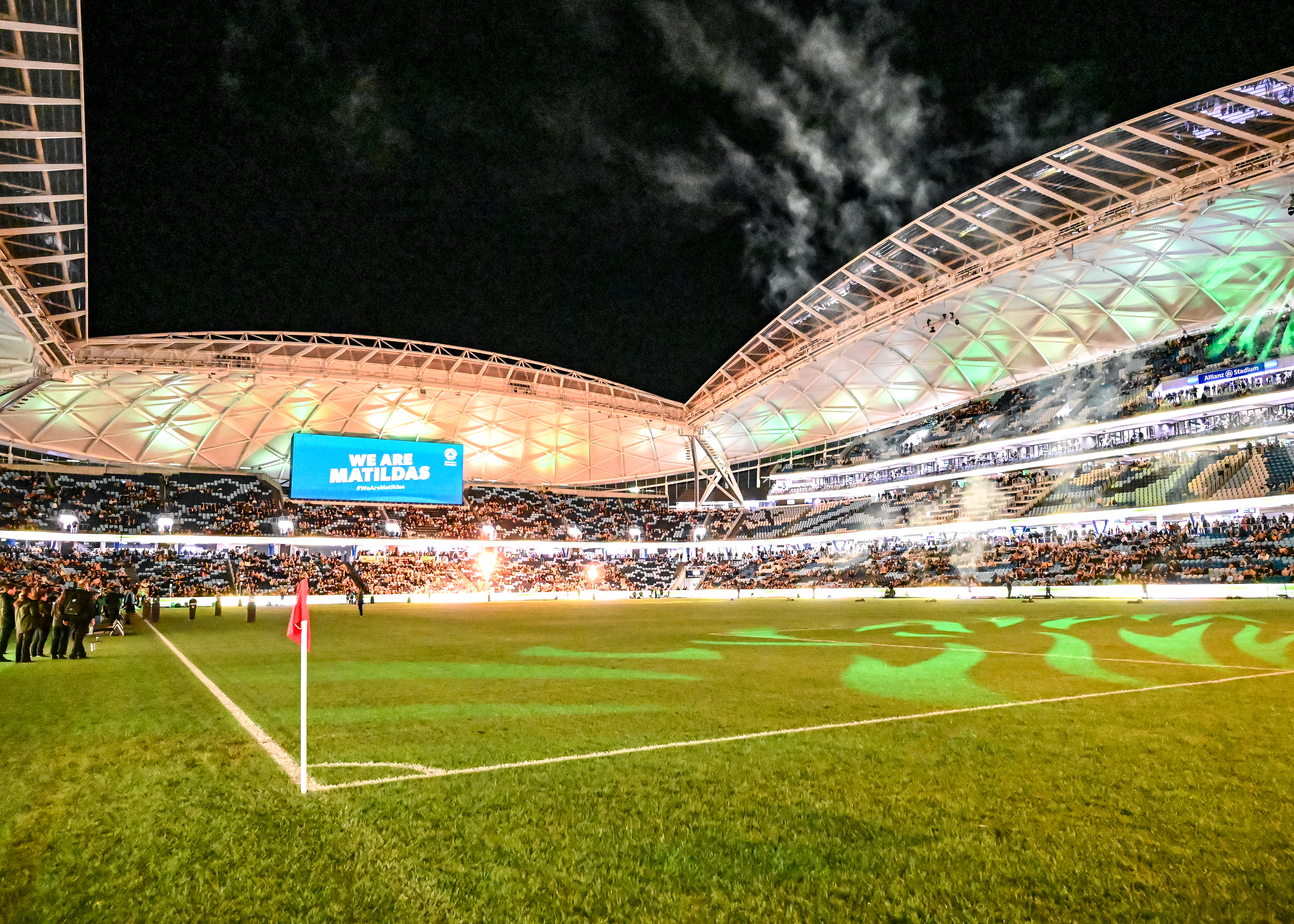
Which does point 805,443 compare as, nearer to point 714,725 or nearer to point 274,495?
point 274,495

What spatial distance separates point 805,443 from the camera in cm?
5159

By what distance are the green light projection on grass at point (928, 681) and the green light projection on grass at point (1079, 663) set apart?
3.97 feet

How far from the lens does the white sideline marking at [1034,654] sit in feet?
34.2

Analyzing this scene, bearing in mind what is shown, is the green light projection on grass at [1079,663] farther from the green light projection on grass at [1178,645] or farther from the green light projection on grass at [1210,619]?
the green light projection on grass at [1210,619]

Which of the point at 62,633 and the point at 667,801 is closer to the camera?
the point at 667,801

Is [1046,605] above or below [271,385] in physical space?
below

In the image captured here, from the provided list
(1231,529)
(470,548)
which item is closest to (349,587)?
(470,548)

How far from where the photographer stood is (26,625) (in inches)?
517

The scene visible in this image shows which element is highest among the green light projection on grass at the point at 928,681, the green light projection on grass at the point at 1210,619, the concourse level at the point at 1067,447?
the concourse level at the point at 1067,447

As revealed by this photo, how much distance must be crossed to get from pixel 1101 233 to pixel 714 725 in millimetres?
24390

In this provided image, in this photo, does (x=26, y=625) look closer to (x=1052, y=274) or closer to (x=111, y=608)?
(x=111, y=608)

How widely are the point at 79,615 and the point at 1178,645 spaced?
22.1 metres

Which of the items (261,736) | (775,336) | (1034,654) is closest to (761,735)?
(261,736)

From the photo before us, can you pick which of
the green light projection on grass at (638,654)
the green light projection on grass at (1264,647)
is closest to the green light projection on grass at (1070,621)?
the green light projection on grass at (1264,647)
